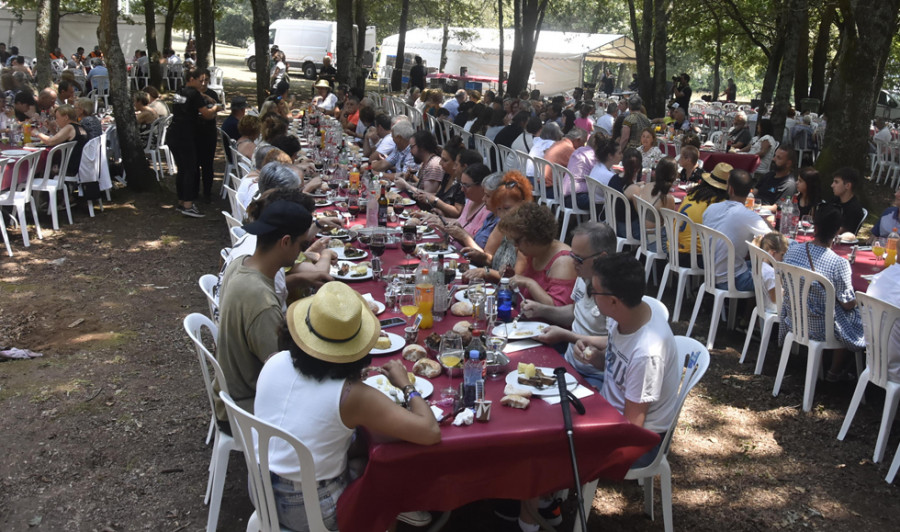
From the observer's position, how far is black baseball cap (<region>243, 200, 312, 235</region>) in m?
3.39

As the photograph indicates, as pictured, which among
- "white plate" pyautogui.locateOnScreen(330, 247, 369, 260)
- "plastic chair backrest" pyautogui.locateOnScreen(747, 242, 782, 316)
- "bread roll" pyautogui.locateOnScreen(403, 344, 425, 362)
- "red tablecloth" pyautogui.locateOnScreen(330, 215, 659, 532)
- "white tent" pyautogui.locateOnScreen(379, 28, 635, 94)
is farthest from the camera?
"white tent" pyautogui.locateOnScreen(379, 28, 635, 94)

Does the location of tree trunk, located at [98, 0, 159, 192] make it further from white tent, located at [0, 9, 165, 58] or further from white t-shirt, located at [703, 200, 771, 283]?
white tent, located at [0, 9, 165, 58]

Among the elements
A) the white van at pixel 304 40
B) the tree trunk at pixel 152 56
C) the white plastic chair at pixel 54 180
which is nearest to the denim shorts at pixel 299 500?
the white plastic chair at pixel 54 180

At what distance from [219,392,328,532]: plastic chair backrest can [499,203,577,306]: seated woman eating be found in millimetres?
1961

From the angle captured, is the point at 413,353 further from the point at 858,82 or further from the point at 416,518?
the point at 858,82

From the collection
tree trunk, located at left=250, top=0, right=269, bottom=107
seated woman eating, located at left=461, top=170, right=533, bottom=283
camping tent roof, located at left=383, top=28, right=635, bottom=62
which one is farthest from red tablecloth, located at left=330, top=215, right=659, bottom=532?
camping tent roof, located at left=383, top=28, right=635, bottom=62

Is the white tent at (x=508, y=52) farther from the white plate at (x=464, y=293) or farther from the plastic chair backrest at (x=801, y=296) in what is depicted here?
the white plate at (x=464, y=293)

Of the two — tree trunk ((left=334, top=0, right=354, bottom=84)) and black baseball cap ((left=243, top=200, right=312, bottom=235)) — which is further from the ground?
tree trunk ((left=334, top=0, right=354, bottom=84))

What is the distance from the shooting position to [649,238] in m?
7.16

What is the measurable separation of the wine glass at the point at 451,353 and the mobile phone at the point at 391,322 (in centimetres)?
50

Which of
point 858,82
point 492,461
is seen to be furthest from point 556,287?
point 858,82

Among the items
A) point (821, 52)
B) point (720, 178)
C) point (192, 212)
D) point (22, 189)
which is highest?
point (821, 52)

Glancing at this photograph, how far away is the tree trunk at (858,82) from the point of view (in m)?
9.62

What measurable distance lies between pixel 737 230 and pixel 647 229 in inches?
44.3
